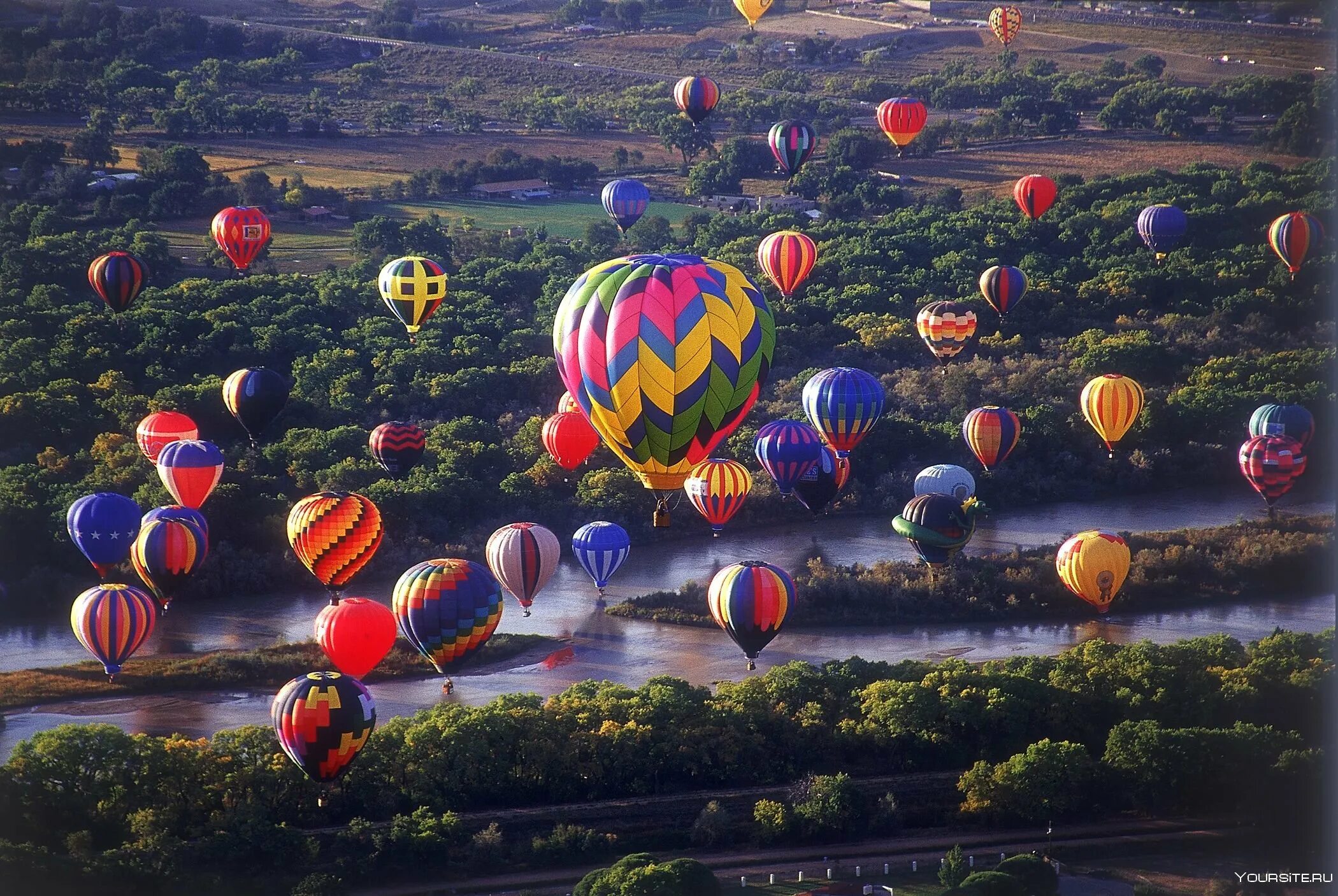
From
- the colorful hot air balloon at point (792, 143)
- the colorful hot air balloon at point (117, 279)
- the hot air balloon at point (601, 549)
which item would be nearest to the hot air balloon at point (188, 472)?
the hot air balloon at point (601, 549)

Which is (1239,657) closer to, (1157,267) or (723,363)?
(723,363)

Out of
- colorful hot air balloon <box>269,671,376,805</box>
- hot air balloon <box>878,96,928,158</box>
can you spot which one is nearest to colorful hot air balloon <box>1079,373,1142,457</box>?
colorful hot air balloon <box>269,671,376,805</box>

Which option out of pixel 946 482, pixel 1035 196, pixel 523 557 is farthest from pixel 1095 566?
pixel 1035 196

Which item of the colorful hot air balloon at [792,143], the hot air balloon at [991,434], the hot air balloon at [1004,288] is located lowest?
the hot air balloon at [991,434]

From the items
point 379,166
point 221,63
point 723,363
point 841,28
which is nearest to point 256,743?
point 723,363

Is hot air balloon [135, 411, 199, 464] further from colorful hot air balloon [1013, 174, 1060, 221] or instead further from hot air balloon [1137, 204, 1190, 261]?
colorful hot air balloon [1013, 174, 1060, 221]

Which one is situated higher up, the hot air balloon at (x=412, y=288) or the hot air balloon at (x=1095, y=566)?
the hot air balloon at (x=412, y=288)

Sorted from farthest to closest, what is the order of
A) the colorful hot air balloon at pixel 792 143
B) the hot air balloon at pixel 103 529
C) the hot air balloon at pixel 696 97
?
the hot air balloon at pixel 696 97 → the colorful hot air balloon at pixel 792 143 → the hot air balloon at pixel 103 529

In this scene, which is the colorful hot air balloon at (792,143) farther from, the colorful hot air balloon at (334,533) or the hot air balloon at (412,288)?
the colorful hot air balloon at (334,533)
